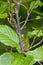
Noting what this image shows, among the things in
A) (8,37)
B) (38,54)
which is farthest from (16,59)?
(38,54)

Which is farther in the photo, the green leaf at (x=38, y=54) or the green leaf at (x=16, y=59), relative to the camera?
the green leaf at (x=38, y=54)

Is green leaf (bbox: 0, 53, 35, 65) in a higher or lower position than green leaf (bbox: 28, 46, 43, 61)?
higher

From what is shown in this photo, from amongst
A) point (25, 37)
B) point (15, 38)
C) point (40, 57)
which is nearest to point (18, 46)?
point (15, 38)

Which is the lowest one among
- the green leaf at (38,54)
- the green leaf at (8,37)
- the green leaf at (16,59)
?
the green leaf at (38,54)

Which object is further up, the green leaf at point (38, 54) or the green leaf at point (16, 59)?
the green leaf at point (16, 59)

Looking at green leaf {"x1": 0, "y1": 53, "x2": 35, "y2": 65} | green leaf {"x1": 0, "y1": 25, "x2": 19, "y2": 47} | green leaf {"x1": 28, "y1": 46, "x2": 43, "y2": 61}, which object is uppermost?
green leaf {"x1": 0, "y1": 25, "x2": 19, "y2": 47}

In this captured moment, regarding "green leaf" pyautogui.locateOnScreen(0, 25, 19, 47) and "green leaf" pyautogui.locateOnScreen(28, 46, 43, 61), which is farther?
"green leaf" pyautogui.locateOnScreen(28, 46, 43, 61)
